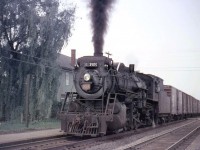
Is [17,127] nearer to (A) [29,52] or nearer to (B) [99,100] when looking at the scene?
(A) [29,52]

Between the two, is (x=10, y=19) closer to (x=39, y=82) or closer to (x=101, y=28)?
(x=39, y=82)

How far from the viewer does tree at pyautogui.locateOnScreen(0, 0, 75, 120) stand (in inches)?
893

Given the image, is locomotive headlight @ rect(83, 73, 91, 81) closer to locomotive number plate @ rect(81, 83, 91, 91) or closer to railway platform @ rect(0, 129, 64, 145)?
locomotive number plate @ rect(81, 83, 91, 91)

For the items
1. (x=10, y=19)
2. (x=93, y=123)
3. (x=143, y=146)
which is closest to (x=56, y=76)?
(x=10, y=19)

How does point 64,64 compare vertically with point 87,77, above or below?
above

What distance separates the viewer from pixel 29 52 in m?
23.7

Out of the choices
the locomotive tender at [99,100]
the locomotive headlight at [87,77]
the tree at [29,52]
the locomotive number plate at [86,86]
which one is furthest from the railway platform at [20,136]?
the tree at [29,52]

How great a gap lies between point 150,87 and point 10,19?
11226 mm

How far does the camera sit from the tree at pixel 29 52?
22.7 m

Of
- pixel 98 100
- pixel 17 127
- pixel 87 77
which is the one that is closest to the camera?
pixel 87 77

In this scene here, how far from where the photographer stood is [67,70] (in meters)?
40.8

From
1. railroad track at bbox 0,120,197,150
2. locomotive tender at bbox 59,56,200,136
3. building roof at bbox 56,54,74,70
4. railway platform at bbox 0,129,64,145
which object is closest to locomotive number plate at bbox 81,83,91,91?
locomotive tender at bbox 59,56,200,136

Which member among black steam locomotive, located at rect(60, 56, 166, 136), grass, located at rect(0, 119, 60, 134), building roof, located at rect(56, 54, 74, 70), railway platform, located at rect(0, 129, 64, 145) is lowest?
grass, located at rect(0, 119, 60, 134)

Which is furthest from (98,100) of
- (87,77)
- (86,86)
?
(87,77)
